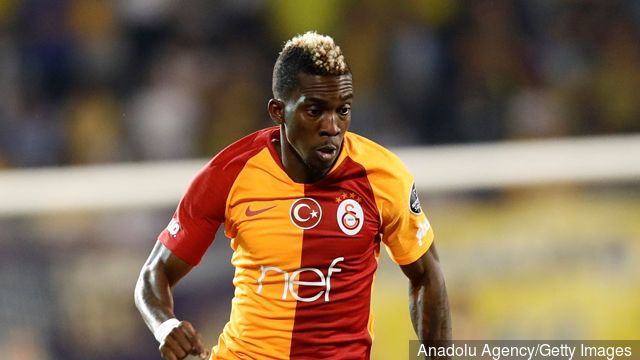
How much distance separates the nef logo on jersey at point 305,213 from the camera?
3.66 metres

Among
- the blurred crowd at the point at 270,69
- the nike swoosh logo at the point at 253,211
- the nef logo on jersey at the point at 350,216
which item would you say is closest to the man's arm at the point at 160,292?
the nike swoosh logo at the point at 253,211

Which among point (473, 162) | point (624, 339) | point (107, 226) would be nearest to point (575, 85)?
point (473, 162)

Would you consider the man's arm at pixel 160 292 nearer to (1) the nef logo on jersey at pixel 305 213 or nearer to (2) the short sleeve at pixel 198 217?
(2) the short sleeve at pixel 198 217

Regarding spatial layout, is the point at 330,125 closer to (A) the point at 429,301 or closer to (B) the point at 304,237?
(B) the point at 304,237

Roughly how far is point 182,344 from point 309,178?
2.34 ft

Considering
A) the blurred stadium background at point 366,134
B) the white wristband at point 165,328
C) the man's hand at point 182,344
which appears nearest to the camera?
the man's hand at point 182,344

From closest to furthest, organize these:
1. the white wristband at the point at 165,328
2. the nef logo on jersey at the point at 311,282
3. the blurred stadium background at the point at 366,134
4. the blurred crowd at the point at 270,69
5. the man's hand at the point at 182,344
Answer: the man's hand at the point at 182,344
the white wristband at the point at 165,328
the nef logo on jersey at the point at 311,282
the blurred stadium background at the point at 366,134
the blurred crowd at the point at 270,69

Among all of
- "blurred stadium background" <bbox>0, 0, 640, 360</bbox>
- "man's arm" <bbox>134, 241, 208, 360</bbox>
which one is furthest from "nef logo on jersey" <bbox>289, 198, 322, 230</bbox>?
"blurred stadium background" <bbox>0, 0, 640, 360</bbox>

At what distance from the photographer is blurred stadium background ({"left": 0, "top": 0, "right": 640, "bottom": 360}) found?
6492 millimetres

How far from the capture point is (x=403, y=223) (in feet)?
12.1

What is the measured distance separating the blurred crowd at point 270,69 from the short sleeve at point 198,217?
3406mm

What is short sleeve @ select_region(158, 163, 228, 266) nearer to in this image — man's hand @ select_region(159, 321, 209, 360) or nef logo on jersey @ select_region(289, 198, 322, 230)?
nef logo on jersey @ select_region(289, 198, 322, 230)

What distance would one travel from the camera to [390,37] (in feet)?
24.4

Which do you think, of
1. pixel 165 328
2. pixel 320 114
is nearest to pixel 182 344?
pixel 165 328
